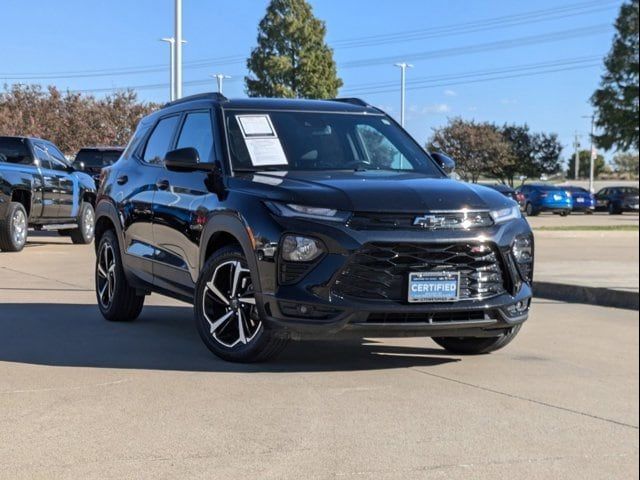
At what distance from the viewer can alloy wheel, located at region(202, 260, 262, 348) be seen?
572 centimetres

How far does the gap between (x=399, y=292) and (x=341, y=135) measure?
193 cm

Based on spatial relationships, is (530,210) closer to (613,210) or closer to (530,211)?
(530,211)

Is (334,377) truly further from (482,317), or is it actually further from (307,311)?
(482,317)

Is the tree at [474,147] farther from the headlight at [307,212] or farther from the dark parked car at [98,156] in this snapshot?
the headlight at [307,212]

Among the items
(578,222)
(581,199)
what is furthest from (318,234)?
(581,199)

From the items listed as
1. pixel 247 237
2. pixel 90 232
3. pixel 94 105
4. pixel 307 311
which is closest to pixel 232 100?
pixel 247 237

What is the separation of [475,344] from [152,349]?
2.48m

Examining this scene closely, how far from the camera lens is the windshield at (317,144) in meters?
6.29

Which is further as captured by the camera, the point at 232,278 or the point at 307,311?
the point at 232,278

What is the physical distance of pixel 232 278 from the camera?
584 centimetres

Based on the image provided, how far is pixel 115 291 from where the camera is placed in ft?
25.5

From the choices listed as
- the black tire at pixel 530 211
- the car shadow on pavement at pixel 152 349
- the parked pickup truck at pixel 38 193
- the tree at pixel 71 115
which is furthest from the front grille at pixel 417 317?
the tree at pixel 71 115

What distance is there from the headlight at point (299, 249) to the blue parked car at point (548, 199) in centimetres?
3143

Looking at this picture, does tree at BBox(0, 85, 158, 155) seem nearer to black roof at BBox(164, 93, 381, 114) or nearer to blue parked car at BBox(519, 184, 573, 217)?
Answer: blue parked car at BBox(519, 184, 573, 217)
